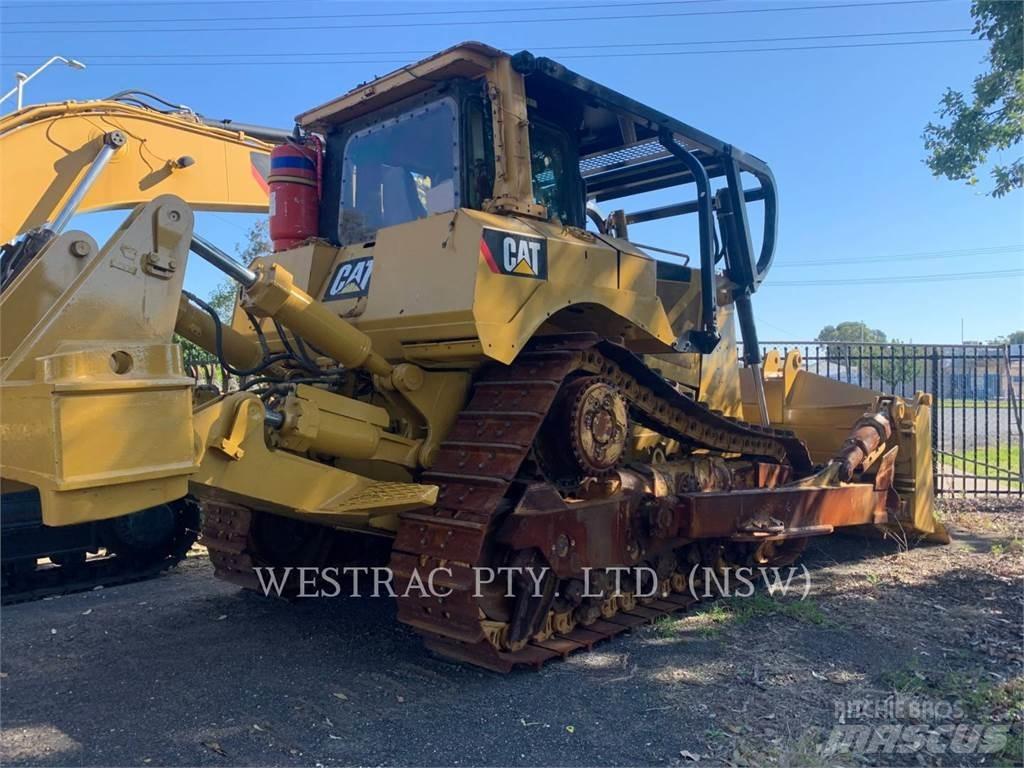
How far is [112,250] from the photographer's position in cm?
301

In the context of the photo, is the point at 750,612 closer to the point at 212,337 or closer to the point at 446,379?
the point at 446,379

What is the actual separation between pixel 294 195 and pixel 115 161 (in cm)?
233

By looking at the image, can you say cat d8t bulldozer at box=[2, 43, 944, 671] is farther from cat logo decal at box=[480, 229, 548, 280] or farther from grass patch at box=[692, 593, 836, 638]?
grass patch at box=[692, 593, 836, 638]

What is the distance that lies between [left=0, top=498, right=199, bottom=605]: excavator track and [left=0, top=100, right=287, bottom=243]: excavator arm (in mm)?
2333

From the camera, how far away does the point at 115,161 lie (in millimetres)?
6398

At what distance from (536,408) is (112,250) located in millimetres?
1981

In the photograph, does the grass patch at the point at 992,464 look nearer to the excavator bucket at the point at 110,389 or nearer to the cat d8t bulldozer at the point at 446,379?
the cat d8t bulldozer at the point at 446,379

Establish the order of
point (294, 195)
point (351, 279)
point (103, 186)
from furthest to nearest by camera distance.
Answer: point (103, 186) → point (294, 195) → point (351, 279)

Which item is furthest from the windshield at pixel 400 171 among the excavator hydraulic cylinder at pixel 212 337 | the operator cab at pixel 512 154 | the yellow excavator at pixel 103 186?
the yellow excavator at pixel 103 186

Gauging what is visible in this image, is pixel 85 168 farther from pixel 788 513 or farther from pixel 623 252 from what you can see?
pixel 788 513

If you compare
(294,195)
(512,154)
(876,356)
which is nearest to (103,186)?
(294,195)

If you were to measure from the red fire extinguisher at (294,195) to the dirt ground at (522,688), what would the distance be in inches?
95.6

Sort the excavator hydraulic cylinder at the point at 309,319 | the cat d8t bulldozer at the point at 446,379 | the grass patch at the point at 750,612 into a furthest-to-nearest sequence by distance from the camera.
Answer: the grass patch at the point at 750,612 < the excavator hydraulic cylinder at the point at 309,319 < the cat d8t bulldozer at the point at 446,379

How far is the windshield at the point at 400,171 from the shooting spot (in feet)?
14.5
